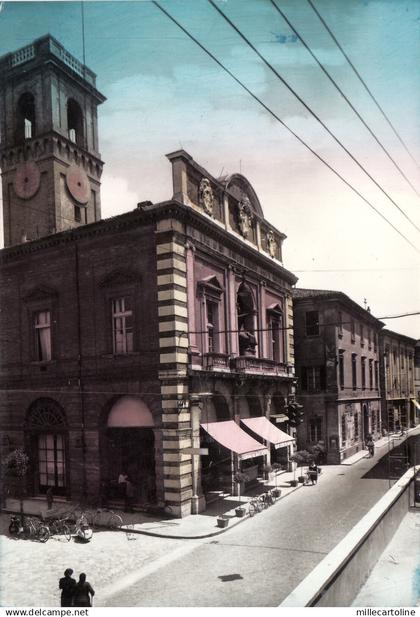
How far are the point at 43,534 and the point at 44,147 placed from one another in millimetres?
19731

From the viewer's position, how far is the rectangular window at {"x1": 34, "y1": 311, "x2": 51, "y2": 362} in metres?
23.6

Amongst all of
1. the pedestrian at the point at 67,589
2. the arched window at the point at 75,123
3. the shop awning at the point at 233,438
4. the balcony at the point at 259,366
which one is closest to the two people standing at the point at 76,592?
the pedestrian at the point at 67,589

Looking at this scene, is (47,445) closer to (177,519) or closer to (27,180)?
(177,519)

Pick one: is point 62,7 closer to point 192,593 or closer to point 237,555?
point 192,593

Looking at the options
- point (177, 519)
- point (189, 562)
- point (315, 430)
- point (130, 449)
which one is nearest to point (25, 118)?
point (130, 449)

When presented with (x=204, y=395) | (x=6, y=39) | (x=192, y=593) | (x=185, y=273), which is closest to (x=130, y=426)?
(x=204, y=395)

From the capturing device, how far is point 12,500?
23.2 meters

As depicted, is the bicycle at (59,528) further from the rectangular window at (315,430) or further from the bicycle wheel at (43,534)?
the rectangular window at (315,430)

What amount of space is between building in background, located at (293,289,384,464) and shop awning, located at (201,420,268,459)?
13.4 m

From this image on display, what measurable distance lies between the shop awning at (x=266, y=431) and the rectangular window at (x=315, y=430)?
34.3 feet

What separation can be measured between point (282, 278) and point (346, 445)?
1365 cm

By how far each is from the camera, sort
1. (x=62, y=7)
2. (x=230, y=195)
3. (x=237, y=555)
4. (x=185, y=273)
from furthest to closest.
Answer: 1. (x=230, y=195)
2. (x=185, y=273)
3. (x=237, y=555)
4. (x=62, y=7)

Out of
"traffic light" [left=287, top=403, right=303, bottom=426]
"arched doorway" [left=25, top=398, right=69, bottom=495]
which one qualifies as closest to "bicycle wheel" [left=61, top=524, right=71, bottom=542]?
"arched doorway" [left=25, top=398, right=69, bottom=495]

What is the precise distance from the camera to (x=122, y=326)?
21.8 metres
